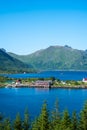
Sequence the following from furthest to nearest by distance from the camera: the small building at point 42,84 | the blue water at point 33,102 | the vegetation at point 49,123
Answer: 1. the small building at point 42,84
2. the blue water at point 33,102
3. the vegetation at point 49,123

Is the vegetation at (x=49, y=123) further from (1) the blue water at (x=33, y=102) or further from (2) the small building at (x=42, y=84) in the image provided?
(2) the small building at (x=42, y=84)

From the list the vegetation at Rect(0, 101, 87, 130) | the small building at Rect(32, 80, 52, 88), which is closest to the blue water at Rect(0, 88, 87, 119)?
the vegetation at Rect(0, 101, 87, 130)

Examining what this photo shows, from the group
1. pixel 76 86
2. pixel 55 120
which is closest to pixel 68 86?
pixel 76 86

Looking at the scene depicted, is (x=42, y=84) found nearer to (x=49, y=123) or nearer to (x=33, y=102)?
(x=33, y=102)

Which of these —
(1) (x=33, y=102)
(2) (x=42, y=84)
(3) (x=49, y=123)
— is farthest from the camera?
(2) (x=42, y=84)

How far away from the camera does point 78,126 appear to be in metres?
33.6

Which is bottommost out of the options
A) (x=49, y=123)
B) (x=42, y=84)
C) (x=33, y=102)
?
(x=49, y=123)

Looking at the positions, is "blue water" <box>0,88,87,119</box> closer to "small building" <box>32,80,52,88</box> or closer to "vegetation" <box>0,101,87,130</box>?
"vegetation" <box>0,101,87,130</box>

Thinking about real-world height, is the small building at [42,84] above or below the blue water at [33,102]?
above

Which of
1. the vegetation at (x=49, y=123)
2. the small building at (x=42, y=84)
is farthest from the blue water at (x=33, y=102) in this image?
the small building at (x=42, y=84)

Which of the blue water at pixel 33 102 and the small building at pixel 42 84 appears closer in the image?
the blue water at pixel 33 102

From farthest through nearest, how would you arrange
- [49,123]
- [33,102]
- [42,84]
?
[42,84], [33,102], [49,123]

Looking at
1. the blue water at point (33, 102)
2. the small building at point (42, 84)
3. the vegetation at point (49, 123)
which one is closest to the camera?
the vegetation at point (49, 123)

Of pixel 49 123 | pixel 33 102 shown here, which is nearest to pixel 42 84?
pixel 33 102
